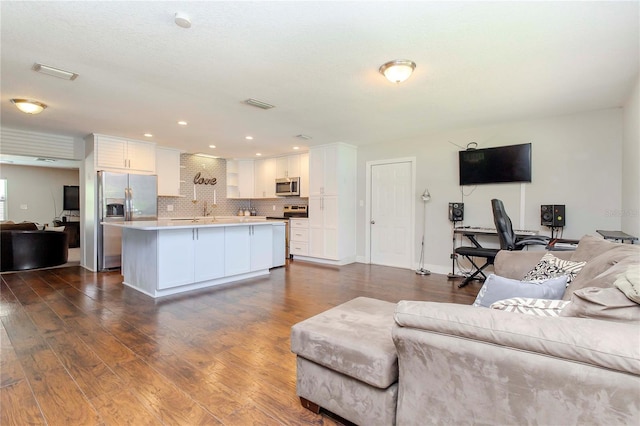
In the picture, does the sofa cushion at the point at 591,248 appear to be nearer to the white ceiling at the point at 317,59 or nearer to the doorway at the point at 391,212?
the white ceiling at the point at 317,59

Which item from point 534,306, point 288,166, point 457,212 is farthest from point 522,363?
point 288,166

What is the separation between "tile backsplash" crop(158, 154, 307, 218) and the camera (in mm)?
7086

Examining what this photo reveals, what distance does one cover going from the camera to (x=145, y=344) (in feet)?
8.09

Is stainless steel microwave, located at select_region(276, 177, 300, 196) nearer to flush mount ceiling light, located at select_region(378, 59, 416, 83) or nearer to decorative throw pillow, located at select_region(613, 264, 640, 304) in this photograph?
flush mount ceiling light, located at select_region(378, 59, 416, 83)

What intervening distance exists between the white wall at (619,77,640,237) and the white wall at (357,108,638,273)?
209 mm

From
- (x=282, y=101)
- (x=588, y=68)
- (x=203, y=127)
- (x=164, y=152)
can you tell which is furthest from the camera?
(x=164, y=152)

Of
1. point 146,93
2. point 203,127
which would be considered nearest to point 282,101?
point 146,93

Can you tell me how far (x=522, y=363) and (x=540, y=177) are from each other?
425cm

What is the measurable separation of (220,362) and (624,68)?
13.8 feet

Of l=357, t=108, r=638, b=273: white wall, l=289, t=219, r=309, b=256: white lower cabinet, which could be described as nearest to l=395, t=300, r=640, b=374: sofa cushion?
l=357, t=108, r=638, b=273: white wall

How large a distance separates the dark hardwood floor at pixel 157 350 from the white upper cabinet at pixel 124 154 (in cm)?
209

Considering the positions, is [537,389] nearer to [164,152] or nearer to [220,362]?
[220,362]

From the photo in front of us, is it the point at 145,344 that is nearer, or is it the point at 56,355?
the point at 56,355

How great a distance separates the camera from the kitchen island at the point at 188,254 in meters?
3.76
